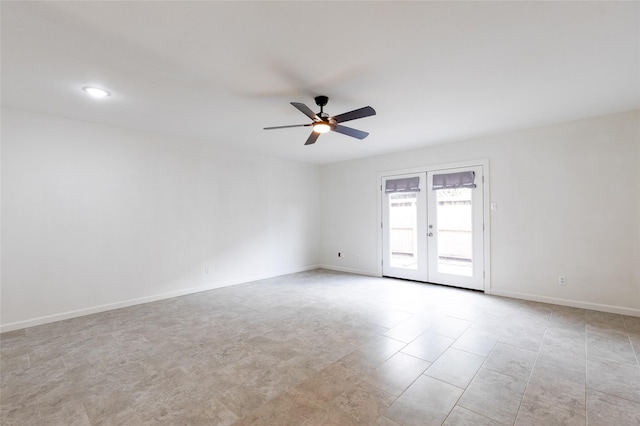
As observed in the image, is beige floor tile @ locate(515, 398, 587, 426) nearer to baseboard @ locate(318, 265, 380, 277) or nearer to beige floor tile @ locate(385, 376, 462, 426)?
beige floor tile @ locate(385, 376, 462, 426)

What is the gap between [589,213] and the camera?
13.3 ft

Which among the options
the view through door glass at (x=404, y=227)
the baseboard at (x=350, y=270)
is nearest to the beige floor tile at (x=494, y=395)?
the view through door glass at (x=404, y=227)

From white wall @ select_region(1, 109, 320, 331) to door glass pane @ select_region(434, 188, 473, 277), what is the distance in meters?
3.55

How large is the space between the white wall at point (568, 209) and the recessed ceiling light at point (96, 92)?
16.9 ft

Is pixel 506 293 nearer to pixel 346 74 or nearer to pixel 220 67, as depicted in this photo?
pixel 346 74

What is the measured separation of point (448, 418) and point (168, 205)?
4813 mm

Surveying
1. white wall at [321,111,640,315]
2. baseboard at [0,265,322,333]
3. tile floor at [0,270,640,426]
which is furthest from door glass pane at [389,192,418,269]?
baseboard at [0,265,322,333]

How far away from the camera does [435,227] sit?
546 cm

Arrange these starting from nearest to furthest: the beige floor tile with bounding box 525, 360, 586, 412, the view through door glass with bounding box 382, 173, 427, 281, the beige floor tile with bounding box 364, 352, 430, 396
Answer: the beige floor tile with bounding box 525, 360, 586, 412 < the beige floor tile with bounding box 364, 352, 430, 396 < the view through door glass with bounding box 382, 173, 427, 281

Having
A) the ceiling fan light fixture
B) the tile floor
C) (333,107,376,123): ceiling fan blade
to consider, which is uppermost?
(333,107,376,123): ceiling fan blade

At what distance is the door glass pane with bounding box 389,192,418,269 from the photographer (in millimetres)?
5785

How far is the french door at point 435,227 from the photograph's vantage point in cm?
504

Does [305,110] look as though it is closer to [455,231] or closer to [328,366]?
[328,366]

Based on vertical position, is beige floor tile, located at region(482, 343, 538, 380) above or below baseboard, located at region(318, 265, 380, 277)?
below
